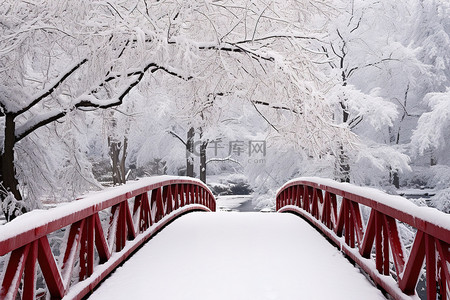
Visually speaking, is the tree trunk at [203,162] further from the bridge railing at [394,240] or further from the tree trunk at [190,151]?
the bridge railing at [394,240]

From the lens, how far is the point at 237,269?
5.87 m

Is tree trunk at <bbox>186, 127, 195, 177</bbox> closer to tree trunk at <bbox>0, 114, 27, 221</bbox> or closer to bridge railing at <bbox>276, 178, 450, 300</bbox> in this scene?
tree trunk at <bbox>0, 114, 27, 221</bbox>

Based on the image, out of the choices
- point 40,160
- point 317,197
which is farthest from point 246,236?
point 40,160

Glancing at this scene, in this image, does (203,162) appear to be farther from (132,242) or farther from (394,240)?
(394,240)

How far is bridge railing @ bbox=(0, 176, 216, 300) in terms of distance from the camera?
10.9 feet

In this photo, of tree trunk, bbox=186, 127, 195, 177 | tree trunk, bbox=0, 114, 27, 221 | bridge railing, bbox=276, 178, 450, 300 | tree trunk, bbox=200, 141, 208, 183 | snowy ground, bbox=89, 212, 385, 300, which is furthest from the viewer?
tree trunk, bbox=200, 141, 208, 183

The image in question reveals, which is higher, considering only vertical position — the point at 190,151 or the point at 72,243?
the point at 72,243

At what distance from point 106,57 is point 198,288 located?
473 centimetres

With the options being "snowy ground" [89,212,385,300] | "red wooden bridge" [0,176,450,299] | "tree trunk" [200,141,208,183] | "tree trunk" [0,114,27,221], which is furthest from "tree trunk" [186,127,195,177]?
"red wooden bridge" [0,176,450,299]

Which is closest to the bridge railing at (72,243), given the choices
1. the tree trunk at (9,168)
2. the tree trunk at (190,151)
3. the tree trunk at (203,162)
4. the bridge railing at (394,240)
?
the bridge railing at (394,240)

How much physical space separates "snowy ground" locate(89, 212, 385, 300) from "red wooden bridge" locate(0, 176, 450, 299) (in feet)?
0.64

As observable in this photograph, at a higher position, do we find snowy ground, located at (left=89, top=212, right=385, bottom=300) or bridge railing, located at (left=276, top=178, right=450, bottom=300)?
bridge railing, located at (left=276, top=178, right=450, bottom=300)

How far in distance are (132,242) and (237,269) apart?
186 cm

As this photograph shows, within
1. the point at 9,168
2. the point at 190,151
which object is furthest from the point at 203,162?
the point at 9,168
